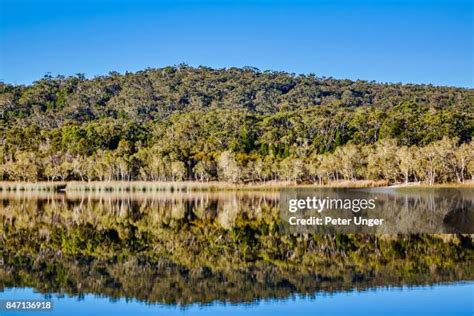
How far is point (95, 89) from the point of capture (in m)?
134

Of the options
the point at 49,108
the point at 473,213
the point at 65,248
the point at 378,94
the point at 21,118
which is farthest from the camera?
the point at 378,94

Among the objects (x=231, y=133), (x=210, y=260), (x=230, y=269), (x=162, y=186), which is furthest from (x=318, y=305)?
(x=231, y=133)

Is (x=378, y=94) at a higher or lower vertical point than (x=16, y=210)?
higher

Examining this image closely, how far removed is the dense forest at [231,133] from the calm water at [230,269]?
34800 mm

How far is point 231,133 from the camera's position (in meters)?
84.5

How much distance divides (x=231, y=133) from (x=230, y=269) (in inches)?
2711

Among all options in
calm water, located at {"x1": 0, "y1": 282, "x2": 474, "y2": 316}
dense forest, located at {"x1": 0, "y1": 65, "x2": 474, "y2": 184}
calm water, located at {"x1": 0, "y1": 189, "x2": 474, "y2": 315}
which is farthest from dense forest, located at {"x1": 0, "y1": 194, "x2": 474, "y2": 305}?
dense forest, located at {"x1": 0, "y1": 65, "x2": 474, "y2": 184}

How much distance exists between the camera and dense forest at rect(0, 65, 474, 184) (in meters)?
60.5

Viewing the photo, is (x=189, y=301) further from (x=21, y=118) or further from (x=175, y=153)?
(x=21, y=118)

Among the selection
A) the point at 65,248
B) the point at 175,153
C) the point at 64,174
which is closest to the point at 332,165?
the point at 175,153

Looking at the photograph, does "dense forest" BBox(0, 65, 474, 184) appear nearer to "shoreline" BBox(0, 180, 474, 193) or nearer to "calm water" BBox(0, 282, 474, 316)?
"shoreline" BBox(0, 180, 474, 193)

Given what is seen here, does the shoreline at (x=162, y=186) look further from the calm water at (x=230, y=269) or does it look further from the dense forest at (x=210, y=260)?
the calm water at (x=230, y=269)

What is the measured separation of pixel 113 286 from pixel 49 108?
112411 millimetres

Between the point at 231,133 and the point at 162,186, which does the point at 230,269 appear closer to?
the point at 162,186
